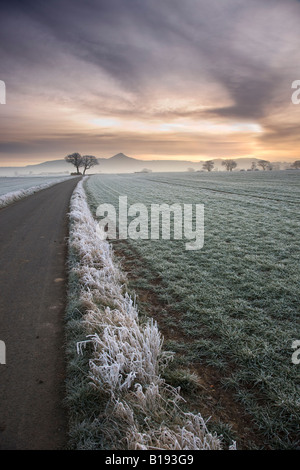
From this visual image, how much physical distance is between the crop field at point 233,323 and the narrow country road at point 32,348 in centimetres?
134

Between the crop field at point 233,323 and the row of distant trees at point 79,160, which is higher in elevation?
the row of distant trees at point 79,160

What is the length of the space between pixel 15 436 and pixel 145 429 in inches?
46.5

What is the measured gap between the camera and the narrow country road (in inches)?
90.7

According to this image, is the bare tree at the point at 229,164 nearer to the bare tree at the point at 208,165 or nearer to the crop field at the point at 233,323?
the bare tree at the point at 208,165

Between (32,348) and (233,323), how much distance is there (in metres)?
3.01

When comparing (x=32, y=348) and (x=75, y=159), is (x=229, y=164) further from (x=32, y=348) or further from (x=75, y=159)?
(x=32, y=348)

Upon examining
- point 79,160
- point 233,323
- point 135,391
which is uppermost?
point 79,160

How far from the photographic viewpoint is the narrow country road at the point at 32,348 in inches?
90.7

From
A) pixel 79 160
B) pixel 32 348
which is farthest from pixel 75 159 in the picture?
pixel 32 348

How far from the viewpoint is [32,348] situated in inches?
134

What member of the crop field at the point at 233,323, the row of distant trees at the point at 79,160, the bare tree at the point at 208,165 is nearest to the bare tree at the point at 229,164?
the bare tree at the point at 208,165

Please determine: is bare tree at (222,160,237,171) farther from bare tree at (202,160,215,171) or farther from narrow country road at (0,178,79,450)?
narrow country road at (0,178,79,450)

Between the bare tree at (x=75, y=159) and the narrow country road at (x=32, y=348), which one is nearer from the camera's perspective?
the narrow country road at (x=32, y=348)

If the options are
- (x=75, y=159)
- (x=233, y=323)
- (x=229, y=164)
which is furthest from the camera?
(x=229, y=164)
